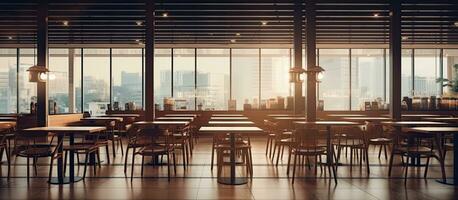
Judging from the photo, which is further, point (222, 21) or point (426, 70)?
point (426, 70)

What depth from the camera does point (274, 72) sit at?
14500 mm

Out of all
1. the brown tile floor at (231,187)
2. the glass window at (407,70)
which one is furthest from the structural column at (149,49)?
the glass window at (407,70)

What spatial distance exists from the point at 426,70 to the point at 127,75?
11.2 meters

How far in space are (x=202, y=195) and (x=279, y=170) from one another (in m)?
1.99

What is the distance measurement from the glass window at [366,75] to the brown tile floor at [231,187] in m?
8.28

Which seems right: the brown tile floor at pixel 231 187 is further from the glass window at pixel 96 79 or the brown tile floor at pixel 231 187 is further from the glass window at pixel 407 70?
the glass window at pixel 407 70

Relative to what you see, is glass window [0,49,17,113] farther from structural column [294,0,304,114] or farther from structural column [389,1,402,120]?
structural column [389,1,402,120]

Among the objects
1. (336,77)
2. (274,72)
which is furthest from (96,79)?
(336,77)

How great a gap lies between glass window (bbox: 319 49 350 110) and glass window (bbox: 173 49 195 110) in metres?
4.78

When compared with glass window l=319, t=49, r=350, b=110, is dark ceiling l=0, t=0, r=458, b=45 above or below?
above

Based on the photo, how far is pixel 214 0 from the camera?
8.56 meters

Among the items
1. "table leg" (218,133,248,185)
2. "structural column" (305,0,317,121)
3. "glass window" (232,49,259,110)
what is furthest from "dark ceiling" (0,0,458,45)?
"table leg" (218,133,248,185)

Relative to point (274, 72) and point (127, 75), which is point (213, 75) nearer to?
point (274, 72)

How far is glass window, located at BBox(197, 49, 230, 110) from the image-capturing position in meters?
14.2
